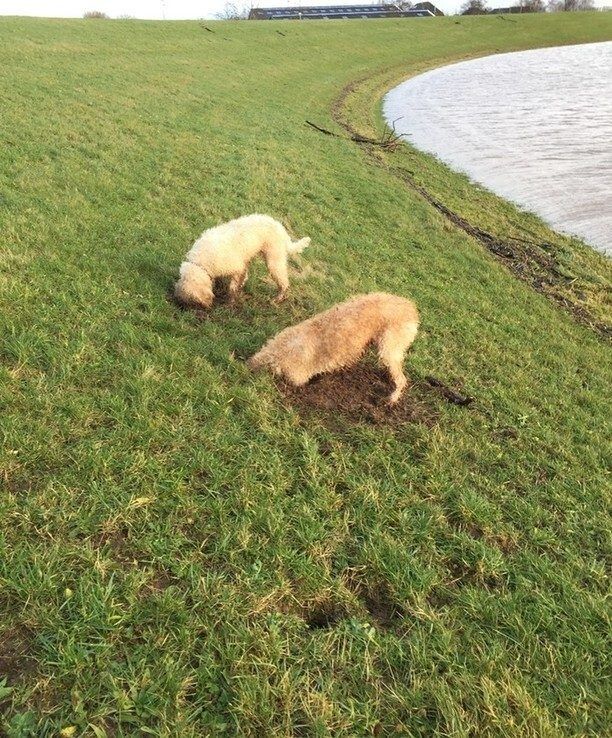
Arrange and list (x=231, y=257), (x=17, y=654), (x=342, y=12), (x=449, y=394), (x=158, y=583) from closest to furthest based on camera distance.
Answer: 1. (x=17, y=654)
2. (x=158, y=583)
3. (x=449, y=394)
4. (x=231, y=257)
5. (x=342, y=12)

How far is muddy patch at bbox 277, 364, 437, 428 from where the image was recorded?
520 cm

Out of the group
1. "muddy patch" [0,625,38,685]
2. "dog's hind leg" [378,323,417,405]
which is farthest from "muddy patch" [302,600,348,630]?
"dog's hind leg" [378,323,417,405]

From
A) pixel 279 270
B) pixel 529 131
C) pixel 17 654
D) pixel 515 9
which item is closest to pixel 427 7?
pixel 515 9

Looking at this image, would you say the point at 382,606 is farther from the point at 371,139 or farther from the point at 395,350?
the point at 371,139

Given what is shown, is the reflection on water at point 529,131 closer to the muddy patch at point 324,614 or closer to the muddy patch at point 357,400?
the muddy patch at point 357,400

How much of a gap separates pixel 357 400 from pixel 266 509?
1837 millimetres

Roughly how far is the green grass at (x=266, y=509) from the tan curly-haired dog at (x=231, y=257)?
34cm

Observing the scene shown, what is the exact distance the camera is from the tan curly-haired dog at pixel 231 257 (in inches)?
254

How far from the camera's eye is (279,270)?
7277 millimetres

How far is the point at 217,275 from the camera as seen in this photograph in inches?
265

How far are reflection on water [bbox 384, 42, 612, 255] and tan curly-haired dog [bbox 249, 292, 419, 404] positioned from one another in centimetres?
982

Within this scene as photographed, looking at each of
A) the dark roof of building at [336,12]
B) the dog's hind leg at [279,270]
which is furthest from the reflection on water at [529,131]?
the dark roof of building at [336,12]

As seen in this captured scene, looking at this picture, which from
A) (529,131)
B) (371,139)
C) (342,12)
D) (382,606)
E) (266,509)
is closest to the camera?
(382,606)

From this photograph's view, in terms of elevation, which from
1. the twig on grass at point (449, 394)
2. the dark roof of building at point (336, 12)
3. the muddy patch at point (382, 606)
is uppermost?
the dark roof of building at point (336, 12)
